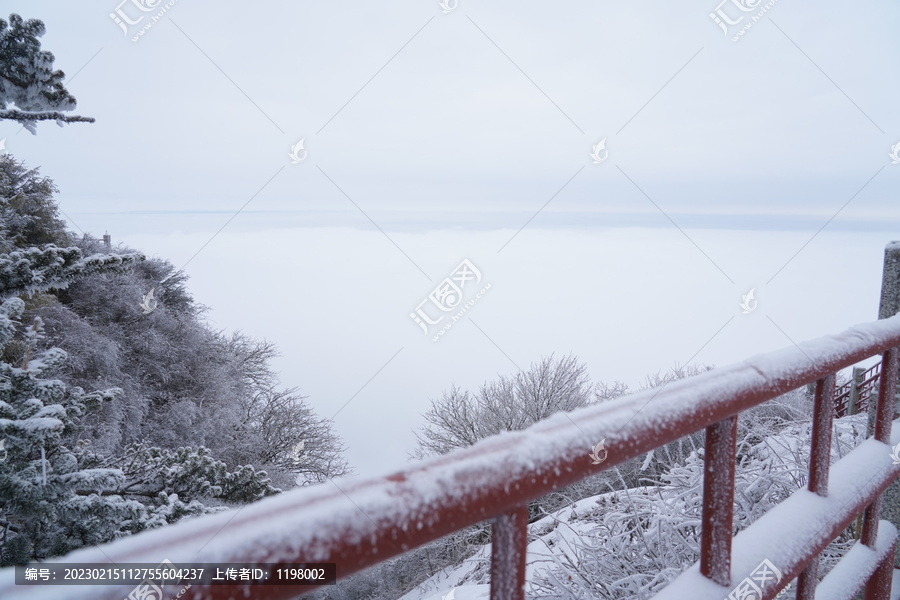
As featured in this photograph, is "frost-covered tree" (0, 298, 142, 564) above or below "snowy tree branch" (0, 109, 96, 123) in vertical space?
below

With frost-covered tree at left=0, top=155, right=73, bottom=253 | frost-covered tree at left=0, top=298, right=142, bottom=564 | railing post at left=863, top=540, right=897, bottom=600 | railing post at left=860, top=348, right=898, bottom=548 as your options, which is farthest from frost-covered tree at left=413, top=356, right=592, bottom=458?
railing post at left=860, top=348, right=898, bottom=548

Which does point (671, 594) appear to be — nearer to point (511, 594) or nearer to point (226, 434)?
point (511, 594)

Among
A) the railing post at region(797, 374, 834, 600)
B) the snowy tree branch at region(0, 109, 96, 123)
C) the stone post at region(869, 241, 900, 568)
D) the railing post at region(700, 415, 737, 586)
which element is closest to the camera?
the railing post at region(700, 415, 737, 586)

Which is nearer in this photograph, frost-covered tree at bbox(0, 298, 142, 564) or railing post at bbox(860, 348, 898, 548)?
railing post at bbox(860, 348, 898, 548)

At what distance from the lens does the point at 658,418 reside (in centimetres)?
76

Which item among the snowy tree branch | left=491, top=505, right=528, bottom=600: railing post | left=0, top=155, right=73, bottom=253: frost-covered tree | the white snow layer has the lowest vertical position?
the white snow layer

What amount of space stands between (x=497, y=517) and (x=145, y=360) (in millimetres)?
20789

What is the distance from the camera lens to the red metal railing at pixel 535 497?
16.5 inches

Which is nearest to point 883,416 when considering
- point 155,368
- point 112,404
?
point 112,404

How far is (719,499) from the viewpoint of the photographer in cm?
92

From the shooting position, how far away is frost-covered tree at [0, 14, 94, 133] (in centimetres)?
292

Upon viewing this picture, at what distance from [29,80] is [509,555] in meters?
3.77

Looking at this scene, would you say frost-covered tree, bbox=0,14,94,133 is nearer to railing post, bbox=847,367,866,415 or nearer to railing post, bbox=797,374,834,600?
railing post, bbox=797,374,834,600

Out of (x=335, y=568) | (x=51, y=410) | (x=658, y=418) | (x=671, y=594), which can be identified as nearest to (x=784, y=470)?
(x=671, y=594)
